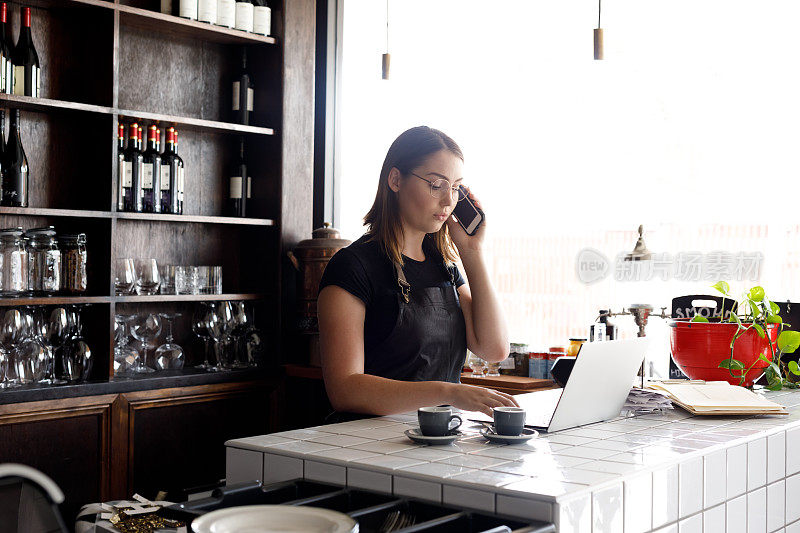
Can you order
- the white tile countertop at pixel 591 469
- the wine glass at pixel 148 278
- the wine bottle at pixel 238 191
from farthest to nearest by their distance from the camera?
the wine bottle at pixel 238 191, the wine glass at pixel 148 278, the white tile countertop at pixel 591 469

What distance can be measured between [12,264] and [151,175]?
672mm

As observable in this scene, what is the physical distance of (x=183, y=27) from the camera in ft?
12.3

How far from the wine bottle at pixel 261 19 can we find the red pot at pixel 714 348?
238 cm

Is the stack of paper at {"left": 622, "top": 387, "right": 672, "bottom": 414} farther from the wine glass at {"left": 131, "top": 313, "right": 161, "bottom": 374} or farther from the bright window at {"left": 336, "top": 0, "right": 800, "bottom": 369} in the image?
the wine glass at {"left": 131, "top": 313, "right": 161, "bottom": 374}

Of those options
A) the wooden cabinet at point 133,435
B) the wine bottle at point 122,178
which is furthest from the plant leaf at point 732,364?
the wine bottle at point 122,178

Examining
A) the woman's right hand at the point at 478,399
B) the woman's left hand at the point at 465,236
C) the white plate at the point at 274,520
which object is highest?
the woman's left hand at the point at 465,236

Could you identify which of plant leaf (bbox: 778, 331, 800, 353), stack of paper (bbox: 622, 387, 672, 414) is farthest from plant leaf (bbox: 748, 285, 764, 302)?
stack of paper (bbox: 622, 387, 672, 414)

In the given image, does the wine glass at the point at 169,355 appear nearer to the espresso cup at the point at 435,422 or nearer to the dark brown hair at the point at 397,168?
the dark brown hair at the point at 397,168

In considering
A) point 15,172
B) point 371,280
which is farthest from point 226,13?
point 371,280

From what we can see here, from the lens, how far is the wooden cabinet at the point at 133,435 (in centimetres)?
321

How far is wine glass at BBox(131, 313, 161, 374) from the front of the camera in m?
3.67

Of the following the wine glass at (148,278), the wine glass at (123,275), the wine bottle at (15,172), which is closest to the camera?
the wine bottle at (15,172)

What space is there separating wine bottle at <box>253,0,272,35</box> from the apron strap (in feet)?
6.52

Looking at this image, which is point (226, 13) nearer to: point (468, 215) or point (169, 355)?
point (169, 355)
